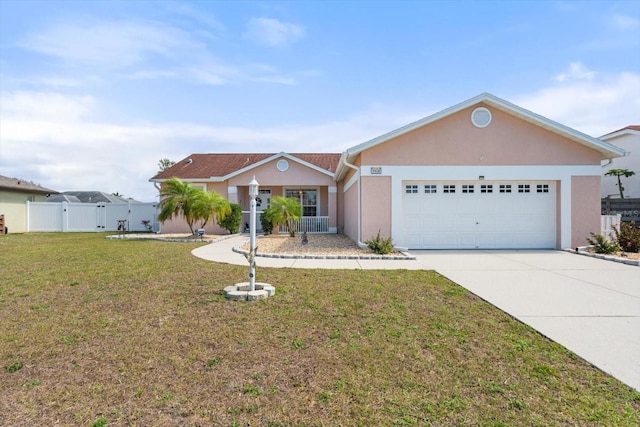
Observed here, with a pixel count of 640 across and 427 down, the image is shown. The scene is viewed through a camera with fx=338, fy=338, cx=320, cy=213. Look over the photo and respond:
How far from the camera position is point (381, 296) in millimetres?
5754

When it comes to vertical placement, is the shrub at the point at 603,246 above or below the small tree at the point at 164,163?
below

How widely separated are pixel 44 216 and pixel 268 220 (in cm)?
1630

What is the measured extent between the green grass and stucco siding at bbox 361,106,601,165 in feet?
21.9

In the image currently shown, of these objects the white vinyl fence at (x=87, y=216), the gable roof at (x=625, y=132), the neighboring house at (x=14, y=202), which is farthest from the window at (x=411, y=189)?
the neighboring house at (x=14, y=202)

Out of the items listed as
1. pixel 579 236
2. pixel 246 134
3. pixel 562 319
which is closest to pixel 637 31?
pixel 579 236

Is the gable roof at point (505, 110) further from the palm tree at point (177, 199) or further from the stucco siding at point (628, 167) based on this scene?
the stucco siding at point (628, 167)

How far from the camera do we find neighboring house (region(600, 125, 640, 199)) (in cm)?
1827

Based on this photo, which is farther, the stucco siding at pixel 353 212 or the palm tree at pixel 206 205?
the palm tree at pixel 206 205

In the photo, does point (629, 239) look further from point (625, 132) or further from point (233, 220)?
point (233, 220)

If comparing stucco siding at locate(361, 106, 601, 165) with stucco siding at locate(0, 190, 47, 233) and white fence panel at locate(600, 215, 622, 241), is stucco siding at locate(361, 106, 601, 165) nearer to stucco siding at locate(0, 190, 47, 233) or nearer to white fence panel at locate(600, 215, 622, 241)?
white fence panel at locate(600, 215, 622, 241)

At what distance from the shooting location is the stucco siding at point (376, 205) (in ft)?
37.9

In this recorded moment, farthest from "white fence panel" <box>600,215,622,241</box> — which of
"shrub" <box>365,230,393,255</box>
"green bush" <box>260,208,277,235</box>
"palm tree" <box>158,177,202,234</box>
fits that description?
"palm tree" <box>158,177,202,234</box>

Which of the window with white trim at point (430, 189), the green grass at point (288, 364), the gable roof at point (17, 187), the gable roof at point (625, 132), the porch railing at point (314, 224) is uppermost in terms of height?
the gable roof at point (625, 132)

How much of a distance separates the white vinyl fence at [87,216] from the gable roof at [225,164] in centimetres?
359
